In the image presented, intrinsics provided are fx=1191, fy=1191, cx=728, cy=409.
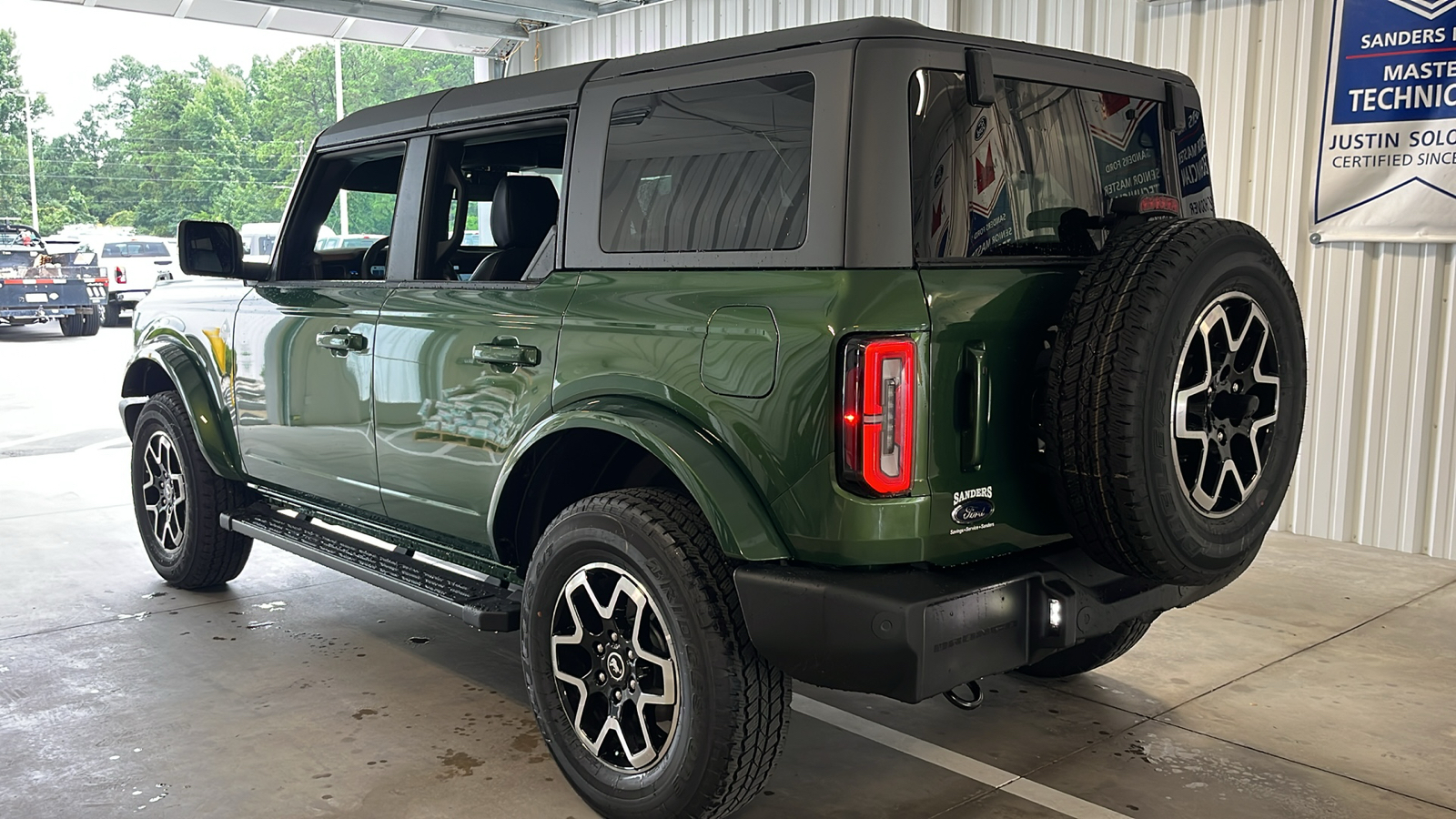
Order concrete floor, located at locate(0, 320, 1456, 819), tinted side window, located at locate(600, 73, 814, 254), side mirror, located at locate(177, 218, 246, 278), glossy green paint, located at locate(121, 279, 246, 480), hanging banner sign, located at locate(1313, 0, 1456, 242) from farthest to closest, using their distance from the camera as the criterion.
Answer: hanging banner sign, located at locate(1313, 0, 1456, 242)
glossy green paint, located at locate(121, 279, 246, 480)
side mirror, located at locate(177, 218, 246, 278)
concrete floor, located at locate(0, 320, 1456, 819)
tinted side window, located at locate(600, 73, 814, 254)

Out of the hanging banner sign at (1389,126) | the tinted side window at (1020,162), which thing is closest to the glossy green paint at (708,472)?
the tinted side window at (1020,162)

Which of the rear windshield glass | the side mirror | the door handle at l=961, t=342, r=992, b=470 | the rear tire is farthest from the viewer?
the rear windshield glass

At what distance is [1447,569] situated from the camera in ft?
18.1

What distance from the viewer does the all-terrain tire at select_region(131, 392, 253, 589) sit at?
468 centimetres

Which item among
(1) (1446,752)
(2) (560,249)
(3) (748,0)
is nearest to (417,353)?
(2) (560,249)

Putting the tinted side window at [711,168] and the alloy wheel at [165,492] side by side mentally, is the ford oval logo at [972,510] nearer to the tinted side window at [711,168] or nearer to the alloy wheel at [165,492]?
the tinted side window at [711,168]

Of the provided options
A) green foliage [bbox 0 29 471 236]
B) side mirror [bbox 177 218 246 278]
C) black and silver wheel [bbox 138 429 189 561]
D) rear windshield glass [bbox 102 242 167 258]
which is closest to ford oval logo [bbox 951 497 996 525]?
side mirror [bbox 177 218 246 278]

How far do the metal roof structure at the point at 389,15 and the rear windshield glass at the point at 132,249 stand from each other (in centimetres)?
1445

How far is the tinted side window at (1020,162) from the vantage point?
8.38 feet

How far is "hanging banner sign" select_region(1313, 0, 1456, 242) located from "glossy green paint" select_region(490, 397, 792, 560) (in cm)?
448

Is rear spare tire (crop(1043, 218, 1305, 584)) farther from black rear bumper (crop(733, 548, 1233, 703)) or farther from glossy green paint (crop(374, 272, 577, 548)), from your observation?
glossy green paint (crop(374, 272, 577, 548))

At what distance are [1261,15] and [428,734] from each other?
531cm

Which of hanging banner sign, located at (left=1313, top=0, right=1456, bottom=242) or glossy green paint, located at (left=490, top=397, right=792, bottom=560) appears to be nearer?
glossy green paint, located at (left=490, top=397, right=792, bottom=560)

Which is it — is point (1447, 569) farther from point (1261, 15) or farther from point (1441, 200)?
point (1261, 15)
